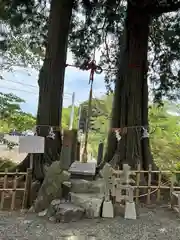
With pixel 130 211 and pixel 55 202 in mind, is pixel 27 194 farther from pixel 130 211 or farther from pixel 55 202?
pixel 130 211

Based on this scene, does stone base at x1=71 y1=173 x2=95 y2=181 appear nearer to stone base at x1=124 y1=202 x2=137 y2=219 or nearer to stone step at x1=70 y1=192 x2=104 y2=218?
stone step at x1=70 y1=192 x2=104 y2=218

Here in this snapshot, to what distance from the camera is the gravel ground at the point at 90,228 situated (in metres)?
2.75

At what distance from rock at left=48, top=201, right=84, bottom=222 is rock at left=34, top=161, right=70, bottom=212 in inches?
7.1

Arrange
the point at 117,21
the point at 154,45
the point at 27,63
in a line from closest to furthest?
1. the point at 117,21
2. the point at 154,45
3. the point at 27,63

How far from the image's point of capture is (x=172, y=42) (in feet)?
16.6

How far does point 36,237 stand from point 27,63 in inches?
229

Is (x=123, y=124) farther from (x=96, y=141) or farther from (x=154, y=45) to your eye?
(x=96, y=141)

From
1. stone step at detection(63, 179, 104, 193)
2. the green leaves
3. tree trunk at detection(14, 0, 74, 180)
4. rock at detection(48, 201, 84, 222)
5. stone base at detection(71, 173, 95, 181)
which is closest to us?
rock at detection(48, 201, 84, 222)

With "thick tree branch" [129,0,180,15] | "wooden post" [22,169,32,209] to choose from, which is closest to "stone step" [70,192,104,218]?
"wooden post" [22,169,32,209]

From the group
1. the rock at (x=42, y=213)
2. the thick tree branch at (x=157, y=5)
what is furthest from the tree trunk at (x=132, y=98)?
the rock at (x=42, y=213)

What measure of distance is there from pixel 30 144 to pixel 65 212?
1059mm

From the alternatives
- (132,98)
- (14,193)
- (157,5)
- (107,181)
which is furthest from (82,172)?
(157,5)

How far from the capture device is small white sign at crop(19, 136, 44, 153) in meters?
3.66

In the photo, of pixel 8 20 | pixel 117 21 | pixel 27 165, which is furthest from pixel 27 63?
pixel 27 165
